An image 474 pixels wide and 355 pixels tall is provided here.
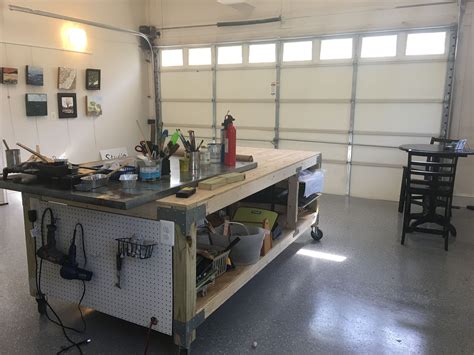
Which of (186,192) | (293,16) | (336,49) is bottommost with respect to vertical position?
(186,192)

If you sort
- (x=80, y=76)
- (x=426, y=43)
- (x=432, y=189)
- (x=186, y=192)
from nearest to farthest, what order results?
1. (x=186, y=192)
2. (x=432, y=189)
3. (x=426, y=43)
4. (x=80, y=76)

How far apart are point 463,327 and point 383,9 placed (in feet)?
15.1

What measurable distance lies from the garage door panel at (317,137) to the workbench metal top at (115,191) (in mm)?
4143

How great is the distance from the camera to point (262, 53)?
6473 millimetres

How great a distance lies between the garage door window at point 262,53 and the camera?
6.39m

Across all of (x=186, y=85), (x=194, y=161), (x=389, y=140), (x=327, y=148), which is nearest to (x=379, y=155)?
(x=389, y=140)

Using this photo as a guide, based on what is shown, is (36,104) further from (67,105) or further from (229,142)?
(229,142)

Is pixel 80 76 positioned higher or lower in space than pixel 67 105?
higher

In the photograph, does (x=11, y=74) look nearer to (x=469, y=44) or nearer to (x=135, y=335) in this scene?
(x=135, y=335)

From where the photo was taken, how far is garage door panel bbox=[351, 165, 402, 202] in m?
5.75

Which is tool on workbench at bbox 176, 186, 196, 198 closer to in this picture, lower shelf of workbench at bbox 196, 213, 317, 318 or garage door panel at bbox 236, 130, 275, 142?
lower shelf of workbench at bbox 196, 213, 317, 318

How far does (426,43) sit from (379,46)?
608 mm

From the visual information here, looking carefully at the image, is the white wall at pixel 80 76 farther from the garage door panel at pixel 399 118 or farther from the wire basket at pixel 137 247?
the wire basket at pixel 137 247

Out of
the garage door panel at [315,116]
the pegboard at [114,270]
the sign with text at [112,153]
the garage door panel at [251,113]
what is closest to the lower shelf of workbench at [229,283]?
the pegboard at [114,270]
